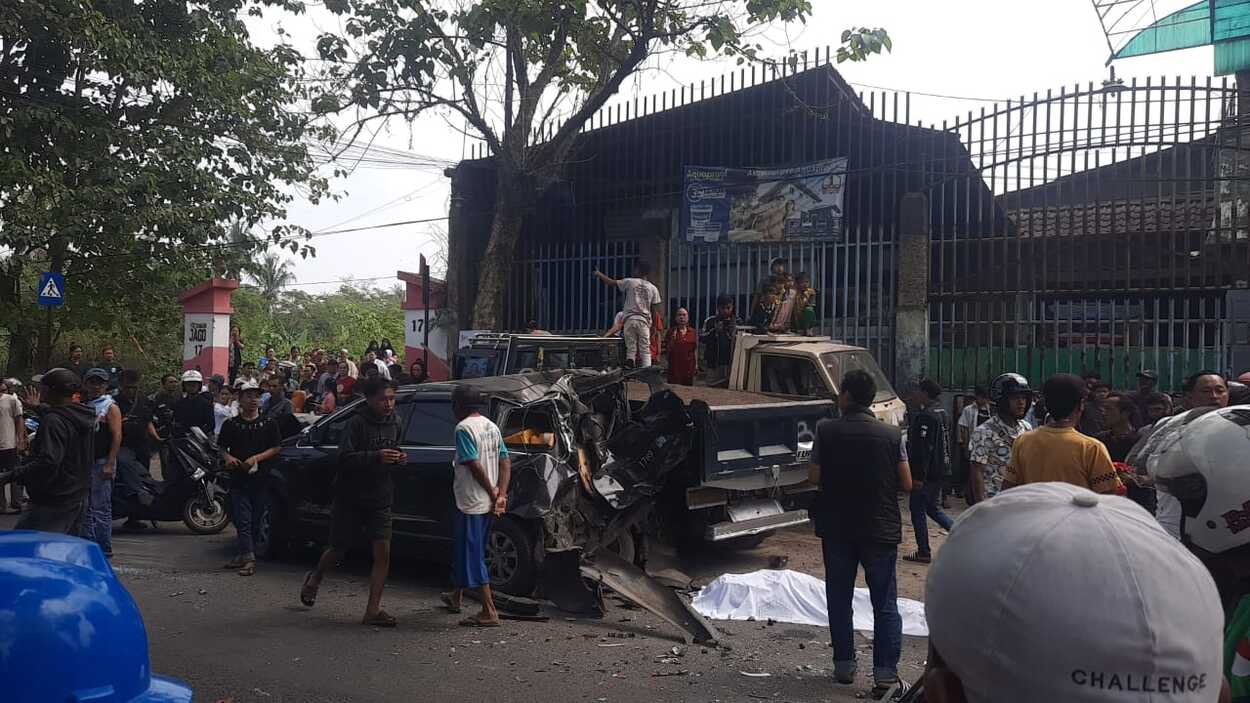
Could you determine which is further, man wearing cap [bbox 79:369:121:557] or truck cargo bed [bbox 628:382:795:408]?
truck cargo bed [bbox 628:382:795:408]

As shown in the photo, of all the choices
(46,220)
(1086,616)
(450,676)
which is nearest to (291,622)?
(450,676)

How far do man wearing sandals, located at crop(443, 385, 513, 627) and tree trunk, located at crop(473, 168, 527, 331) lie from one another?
11.1m

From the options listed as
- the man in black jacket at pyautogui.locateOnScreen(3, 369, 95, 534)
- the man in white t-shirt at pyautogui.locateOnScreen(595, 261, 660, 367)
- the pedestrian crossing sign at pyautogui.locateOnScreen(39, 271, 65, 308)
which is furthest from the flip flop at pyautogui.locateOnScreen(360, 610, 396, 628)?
the pedestrian crossing sign at pyautogui.locateOnScreen(39, 271, 65, 308)

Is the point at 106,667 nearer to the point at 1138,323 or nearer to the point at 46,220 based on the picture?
the point at 1138,323

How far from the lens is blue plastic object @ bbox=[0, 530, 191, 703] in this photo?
1.78 m

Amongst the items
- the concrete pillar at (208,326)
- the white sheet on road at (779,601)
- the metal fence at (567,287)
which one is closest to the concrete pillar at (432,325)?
the metal fence at (567,287)

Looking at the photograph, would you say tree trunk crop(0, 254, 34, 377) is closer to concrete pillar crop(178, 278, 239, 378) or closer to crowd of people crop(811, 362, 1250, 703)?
concrete pillar crop(178, 278, 239, 378)

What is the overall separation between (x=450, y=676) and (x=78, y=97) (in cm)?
1513

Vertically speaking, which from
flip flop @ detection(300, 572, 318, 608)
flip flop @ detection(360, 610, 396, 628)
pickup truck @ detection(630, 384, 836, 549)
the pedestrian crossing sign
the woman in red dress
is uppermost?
the pedestrian crossing sign

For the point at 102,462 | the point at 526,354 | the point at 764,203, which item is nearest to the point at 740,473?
the point at 526,354

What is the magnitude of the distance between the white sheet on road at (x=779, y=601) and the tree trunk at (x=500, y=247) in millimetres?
11015

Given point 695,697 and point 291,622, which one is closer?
point 695,697

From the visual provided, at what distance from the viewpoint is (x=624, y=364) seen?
1251 centimetres

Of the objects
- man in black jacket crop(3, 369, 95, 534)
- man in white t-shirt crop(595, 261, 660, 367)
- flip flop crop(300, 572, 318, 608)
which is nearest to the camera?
man in black jacket crop(3, 369, 95, 534)
